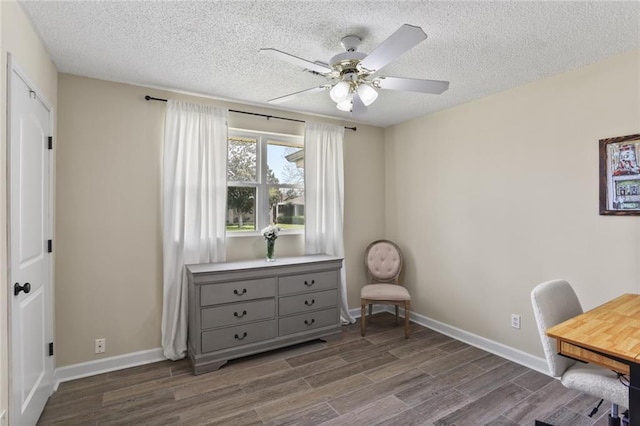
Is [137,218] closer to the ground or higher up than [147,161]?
closer to the ground

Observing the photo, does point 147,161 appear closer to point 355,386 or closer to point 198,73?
point 198,73

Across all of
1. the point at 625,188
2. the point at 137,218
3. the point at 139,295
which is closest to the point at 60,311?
the point at 139,295

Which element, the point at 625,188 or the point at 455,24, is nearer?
the point at 455,24

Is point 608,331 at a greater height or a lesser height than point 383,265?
greater

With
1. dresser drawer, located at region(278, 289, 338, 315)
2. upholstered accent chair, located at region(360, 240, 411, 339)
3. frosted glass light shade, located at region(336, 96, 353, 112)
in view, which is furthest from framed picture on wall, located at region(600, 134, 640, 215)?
dresser drawer, located at region(278, 289, 338, 315)

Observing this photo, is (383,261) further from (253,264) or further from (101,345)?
(101,345)

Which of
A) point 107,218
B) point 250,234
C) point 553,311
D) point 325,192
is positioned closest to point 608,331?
point 553,311

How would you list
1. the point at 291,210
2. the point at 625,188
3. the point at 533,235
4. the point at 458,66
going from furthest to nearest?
1. the point at 291,210
2. the point at 533,235
3. the point at 458,66
4. the point at 625,188

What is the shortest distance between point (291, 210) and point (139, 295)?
5.90ft

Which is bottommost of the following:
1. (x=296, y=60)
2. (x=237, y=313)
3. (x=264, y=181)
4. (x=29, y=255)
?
(x=237, y=313)

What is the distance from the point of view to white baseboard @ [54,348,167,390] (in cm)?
267

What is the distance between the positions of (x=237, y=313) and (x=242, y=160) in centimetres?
164

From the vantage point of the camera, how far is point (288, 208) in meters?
3.88

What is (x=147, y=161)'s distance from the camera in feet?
9.91
